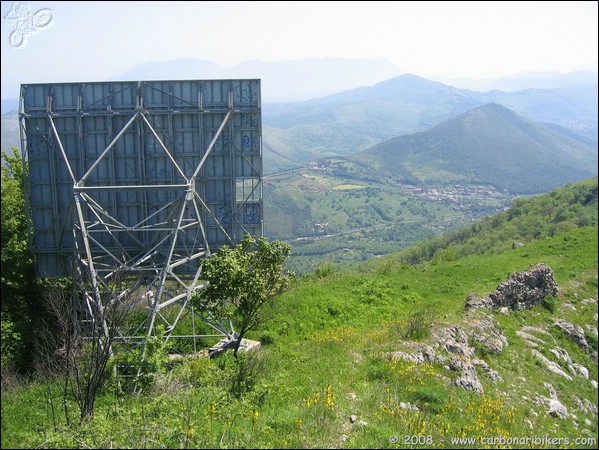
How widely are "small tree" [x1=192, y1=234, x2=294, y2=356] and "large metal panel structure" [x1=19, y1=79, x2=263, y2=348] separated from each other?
3092mm

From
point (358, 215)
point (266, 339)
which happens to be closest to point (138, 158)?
point (266, 339)

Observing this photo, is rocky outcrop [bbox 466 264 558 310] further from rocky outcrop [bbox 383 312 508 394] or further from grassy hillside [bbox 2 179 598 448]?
rocky outcrop [bbox 383 312 508 394]

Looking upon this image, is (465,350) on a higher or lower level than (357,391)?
lower

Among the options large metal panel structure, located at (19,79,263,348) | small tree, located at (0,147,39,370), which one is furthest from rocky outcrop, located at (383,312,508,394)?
small tree, located at (0,147,39,370)

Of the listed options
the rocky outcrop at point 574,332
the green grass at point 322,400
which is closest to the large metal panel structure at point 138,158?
the green grass at point 322,400

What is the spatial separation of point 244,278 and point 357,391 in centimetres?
441

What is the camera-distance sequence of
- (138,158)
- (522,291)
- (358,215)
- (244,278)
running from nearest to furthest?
(244,278)
(138,158)
(522,291)
(358,215)

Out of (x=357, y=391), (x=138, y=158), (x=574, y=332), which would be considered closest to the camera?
(x=357, y=391)

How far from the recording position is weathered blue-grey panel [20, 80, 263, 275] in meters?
17.9

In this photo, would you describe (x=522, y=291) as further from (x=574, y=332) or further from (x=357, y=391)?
(x=357, y=391)

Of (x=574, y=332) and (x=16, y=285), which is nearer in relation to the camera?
(x=574, y=332)

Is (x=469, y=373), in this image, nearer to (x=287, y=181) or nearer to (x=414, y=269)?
(x=414, y=269)

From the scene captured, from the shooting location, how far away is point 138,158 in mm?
18266

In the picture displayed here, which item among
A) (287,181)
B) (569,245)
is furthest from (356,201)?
(569,245)
